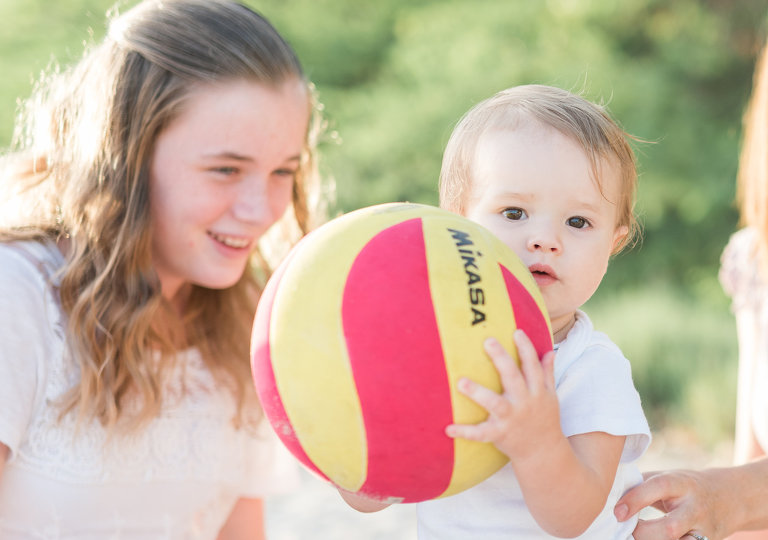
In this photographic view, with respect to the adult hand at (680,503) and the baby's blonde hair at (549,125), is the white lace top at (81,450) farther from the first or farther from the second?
the adult hand at (680,503)

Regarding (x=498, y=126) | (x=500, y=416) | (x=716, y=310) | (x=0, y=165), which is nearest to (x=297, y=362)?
(x=500, y=416)

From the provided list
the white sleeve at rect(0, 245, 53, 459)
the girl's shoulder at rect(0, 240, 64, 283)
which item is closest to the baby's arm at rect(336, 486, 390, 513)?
the white sleeve at rect(0, 245, 53, 459)

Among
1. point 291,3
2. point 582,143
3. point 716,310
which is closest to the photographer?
point 582,143

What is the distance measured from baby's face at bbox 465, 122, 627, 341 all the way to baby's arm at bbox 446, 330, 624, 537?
0.34m

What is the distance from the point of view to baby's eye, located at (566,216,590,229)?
1.99 m

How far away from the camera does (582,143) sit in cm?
196

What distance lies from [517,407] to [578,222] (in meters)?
0.59

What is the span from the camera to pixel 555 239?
6.31 ft

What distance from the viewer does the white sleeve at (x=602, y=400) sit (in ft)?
5.96

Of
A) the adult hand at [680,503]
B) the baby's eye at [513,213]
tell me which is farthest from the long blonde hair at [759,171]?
the baby's eye at [513,213]

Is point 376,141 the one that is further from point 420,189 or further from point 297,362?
point 297,362

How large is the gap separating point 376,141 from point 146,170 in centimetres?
872

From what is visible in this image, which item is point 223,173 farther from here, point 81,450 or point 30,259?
point 81,450

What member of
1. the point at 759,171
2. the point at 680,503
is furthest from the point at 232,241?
the point at 759,171
